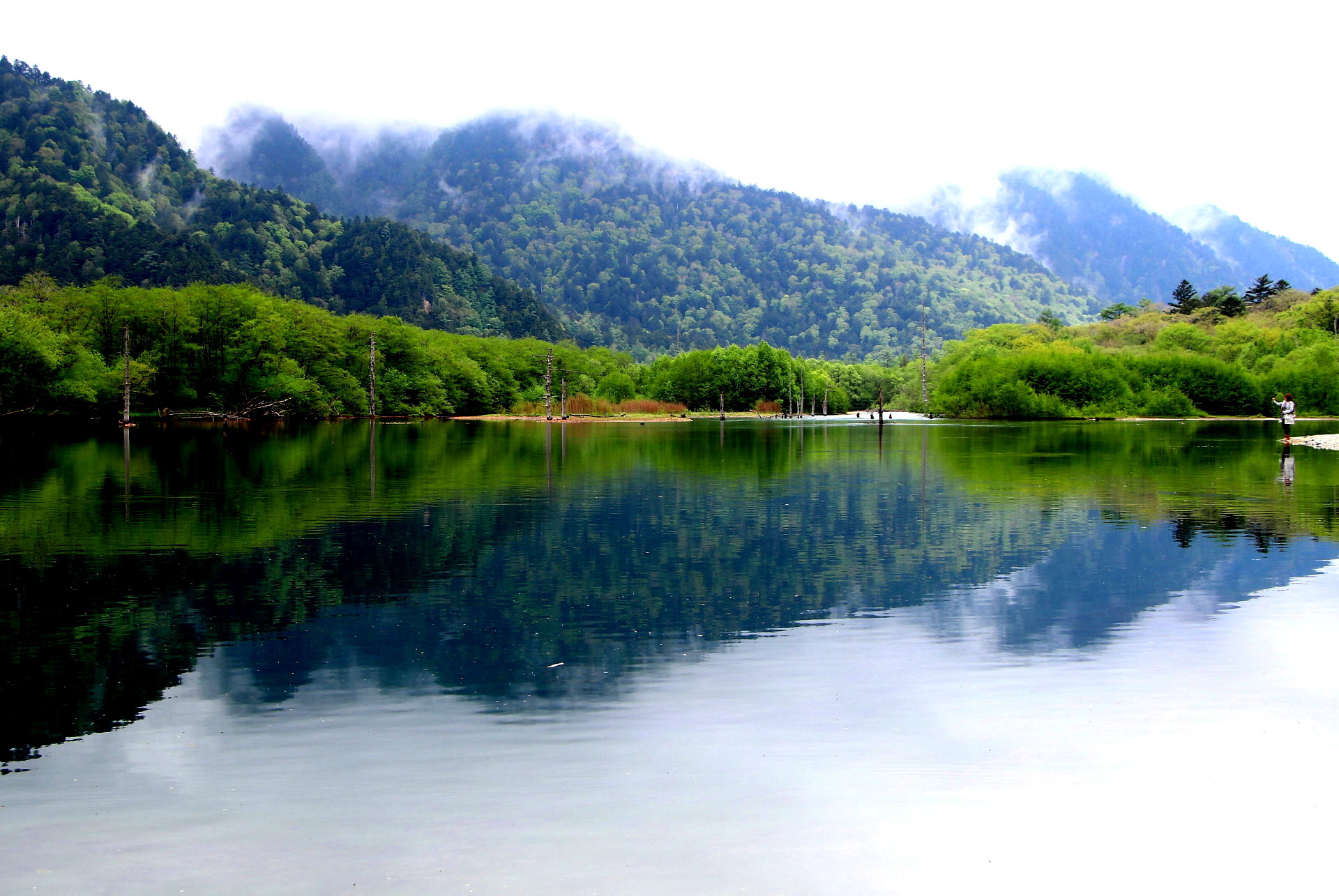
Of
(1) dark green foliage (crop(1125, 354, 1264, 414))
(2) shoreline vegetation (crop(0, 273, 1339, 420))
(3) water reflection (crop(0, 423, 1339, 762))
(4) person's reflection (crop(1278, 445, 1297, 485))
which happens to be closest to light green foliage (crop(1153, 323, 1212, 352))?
(2) shoreline vegetation (crop(0, 273, 1339, 420))

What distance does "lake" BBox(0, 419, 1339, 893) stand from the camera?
7.23m

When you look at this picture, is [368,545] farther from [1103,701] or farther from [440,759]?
[1103,701]

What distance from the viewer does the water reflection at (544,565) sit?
12.1 metres

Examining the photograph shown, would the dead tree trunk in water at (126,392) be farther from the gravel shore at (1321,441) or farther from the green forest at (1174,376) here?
the green forest at (1174,376)

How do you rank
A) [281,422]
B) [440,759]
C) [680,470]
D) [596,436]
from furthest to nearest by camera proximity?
1. [281,422]
2. [596,436]
3. [680,470]
4. [440,759]

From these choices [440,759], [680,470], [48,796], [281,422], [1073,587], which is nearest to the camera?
[48,796]

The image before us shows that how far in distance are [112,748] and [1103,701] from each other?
940 cm

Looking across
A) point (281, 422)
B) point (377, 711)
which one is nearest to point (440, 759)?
point (377, 711)

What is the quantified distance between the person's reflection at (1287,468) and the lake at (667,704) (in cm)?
1269

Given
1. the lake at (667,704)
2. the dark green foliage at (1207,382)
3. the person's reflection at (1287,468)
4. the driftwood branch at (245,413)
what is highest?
the dark green foliage at (1207,382)

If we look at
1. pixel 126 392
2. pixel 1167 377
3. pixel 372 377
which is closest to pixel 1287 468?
pixel 126 392

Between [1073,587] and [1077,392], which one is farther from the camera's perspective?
[1077,392]

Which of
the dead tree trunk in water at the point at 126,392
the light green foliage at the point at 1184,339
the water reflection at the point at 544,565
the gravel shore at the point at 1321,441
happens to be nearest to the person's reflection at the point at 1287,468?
the water reflection at the point at 544,565

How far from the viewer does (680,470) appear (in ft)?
137
